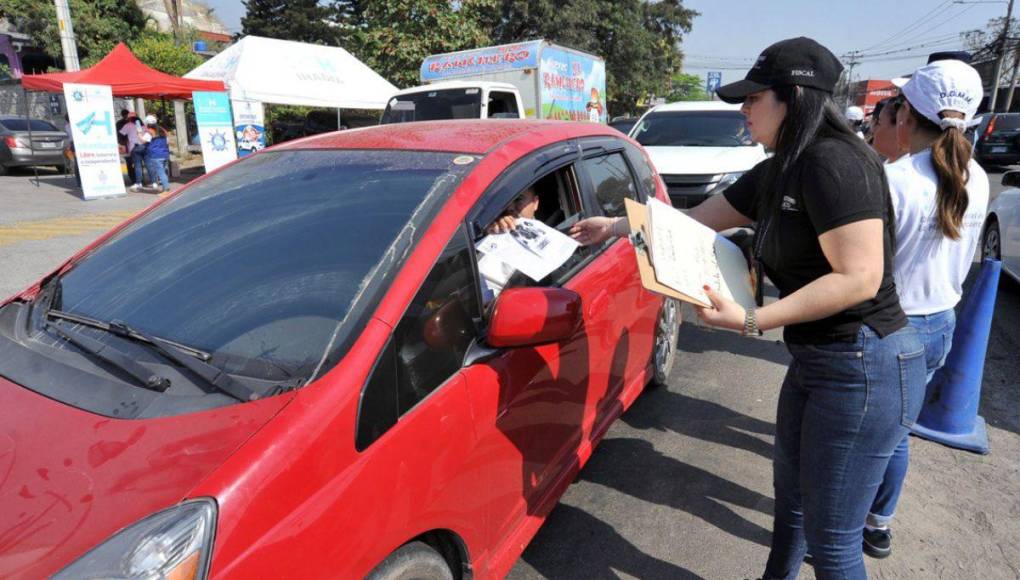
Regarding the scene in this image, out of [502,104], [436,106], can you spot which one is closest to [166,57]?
[436,106]

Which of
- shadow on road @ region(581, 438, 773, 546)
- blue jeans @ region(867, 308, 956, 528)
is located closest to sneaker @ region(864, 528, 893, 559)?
blue jeans @ region(867, 308, 956, 528)

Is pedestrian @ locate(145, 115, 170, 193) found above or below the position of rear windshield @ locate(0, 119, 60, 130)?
below

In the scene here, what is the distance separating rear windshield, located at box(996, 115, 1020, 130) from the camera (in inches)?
680

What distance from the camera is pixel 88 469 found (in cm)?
135

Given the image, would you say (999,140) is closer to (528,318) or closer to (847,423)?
(847,423)

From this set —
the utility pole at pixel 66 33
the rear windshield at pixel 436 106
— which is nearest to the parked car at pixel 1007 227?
the rear windshield at pixel 436 106

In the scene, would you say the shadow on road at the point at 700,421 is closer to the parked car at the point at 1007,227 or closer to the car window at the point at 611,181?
the car window at the point at 611,181

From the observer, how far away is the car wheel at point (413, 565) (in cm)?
151

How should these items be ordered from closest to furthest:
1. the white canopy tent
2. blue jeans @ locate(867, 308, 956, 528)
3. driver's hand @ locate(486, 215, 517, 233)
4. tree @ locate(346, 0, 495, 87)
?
driver's hand @ locate(486, 215, 517, 233)
blue jeans @ locate(867, 308, 956, 528)
the white canopy tent
tree @ locate(346, 0, 495, 87)

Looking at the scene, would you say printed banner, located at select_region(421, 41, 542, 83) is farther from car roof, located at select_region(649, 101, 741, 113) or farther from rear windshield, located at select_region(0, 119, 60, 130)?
rear windshield, located at select_region(0, 119, 60, 130)

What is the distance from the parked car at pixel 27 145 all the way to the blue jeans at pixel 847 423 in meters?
19.0

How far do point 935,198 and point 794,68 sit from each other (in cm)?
101

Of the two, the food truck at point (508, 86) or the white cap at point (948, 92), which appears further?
the food truck at point (508, 86)

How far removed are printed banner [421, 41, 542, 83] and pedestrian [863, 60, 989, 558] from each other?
1058cm
